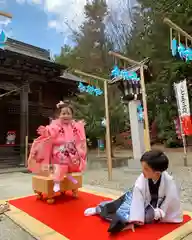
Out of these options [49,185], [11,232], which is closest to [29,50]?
[49,185]

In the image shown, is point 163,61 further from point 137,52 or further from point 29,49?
point 29,49

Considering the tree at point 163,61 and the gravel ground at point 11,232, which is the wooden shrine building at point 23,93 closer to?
the tree at point 163,61

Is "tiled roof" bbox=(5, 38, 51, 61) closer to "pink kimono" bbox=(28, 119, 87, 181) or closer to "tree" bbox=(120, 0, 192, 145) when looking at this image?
"tree" bbox=(120, 0, 192, 145)

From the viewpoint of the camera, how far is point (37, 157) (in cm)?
344

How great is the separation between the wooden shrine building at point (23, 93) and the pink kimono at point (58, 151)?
21.2ft

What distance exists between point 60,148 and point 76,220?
1.13 m

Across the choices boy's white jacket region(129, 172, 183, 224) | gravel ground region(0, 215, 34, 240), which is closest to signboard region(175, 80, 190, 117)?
boy's white jacket region(129, 172, 183, 224)

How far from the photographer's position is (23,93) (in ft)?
34.3

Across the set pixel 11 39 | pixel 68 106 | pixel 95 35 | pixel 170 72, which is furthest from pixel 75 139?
pixel 95 35

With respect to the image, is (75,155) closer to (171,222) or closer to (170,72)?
(171,222)

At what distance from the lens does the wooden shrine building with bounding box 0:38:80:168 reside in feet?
32.5

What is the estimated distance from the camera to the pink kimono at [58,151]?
340cm

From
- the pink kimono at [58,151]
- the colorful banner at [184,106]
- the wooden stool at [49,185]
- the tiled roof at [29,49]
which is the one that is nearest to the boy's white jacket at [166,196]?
the pink kimono at [58,151]

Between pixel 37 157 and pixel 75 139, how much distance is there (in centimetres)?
63
